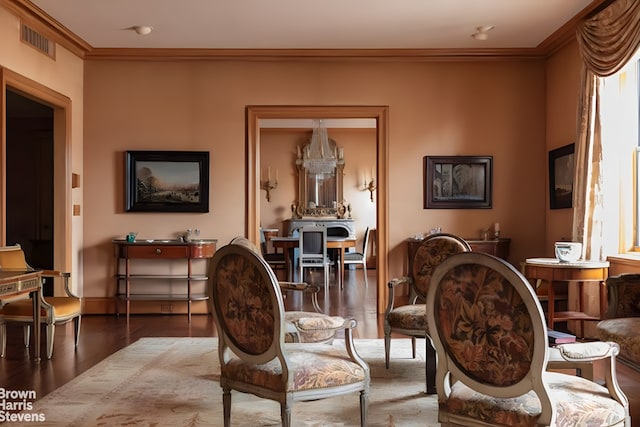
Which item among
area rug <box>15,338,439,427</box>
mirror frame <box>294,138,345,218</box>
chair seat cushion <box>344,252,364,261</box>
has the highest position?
mirror frame <box>294,138,345,218</box>

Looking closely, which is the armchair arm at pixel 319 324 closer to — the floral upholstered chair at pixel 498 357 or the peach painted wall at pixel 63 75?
the floral upholstered chair at pixel 498 357

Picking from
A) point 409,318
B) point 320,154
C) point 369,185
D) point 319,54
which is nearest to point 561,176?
point 319,54

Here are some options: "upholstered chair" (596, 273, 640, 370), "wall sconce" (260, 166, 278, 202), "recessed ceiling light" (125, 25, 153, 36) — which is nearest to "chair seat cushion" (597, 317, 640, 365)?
"upholstered chair" (596, 273, 640, 370)

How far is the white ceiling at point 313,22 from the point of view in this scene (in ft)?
18.2

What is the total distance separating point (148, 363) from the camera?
4.59m

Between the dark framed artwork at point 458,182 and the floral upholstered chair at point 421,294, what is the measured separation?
262 cm

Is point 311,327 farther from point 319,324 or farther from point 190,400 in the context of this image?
point 190,400

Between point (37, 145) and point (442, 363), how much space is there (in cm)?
843

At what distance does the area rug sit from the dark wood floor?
248mm

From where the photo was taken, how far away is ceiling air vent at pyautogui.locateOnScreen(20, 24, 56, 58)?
18.6ft

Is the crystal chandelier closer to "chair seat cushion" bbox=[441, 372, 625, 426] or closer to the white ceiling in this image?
the white ceiling

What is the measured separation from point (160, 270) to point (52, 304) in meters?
2.17

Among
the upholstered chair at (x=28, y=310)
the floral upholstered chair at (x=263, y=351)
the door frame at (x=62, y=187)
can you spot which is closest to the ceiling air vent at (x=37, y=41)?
the door frame at (x=62, y=187)

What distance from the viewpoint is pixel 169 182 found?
7.09 m
